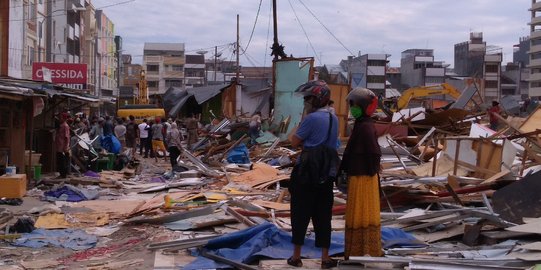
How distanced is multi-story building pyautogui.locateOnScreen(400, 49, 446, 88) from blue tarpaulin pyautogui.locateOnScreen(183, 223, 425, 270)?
88019mm

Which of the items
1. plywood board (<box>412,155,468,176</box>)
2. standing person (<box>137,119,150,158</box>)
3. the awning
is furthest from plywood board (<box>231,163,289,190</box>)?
the awning

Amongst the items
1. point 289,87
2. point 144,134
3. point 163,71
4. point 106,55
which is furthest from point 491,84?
point 144,134

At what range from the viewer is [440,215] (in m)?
7.82

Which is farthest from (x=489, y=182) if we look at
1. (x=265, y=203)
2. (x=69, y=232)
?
(x=69, y=232)

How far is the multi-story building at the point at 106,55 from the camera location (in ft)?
258

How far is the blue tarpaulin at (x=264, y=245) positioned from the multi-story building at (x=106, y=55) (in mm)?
67637

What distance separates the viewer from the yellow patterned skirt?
616cm

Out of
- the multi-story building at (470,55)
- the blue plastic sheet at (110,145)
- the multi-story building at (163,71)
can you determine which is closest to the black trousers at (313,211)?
the blue plastic sheet at (110,145)

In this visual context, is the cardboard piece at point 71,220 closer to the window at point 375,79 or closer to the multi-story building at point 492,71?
the window at point 375,79

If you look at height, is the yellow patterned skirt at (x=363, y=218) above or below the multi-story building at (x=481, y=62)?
below

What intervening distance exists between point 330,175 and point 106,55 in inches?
3298

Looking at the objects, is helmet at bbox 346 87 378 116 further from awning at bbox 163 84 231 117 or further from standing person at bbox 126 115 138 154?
awning at bbox 163 84 231 117

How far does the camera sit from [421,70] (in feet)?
318

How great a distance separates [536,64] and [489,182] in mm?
84009
